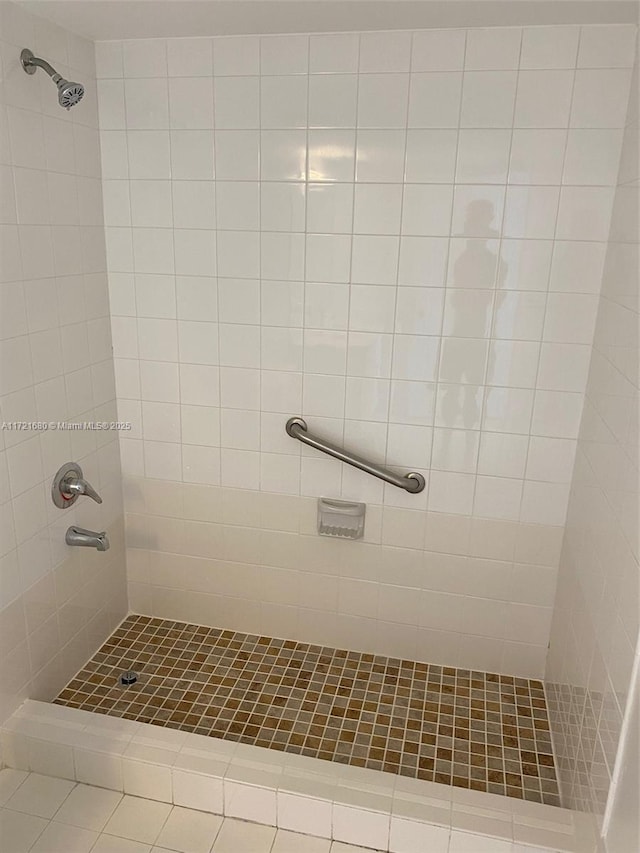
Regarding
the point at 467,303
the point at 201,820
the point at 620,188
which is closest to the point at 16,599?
the point at 201,820

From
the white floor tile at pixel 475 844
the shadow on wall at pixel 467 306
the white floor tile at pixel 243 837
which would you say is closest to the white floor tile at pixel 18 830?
the white floor tile at pixel 243 837

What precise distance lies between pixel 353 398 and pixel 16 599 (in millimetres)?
1119

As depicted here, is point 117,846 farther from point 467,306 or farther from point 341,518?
point 467,306

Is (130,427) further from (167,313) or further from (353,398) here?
(353,398)

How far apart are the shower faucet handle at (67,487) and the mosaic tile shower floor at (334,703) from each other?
61cm

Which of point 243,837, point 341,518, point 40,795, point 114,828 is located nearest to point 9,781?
point 40,795

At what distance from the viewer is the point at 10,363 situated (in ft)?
5.60

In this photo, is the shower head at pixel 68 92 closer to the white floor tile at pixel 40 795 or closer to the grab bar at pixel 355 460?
the grab bar at pixel 355 460

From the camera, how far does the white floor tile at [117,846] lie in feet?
5.24

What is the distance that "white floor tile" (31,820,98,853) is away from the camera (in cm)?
159

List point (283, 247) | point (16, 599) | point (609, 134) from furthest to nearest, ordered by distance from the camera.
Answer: point (283, 247) → point (16, 599) → point (609, 134)

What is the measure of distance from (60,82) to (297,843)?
6.33ft

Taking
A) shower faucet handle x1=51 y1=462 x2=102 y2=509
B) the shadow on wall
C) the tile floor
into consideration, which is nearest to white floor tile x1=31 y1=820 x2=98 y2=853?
the tile floor

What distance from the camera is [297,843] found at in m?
1.63
